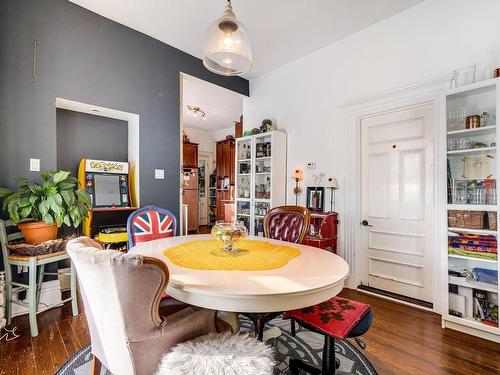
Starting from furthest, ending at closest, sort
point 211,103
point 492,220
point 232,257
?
point 211,103
point 492,220
point 232,257

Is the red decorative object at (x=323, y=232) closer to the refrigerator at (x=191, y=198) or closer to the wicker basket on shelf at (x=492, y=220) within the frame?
the wicker basket on shelf at (x=492, y=220)

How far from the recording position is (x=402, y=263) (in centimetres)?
287

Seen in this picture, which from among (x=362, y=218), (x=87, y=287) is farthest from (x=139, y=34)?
(x=362, y=218)

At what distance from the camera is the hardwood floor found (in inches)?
68.3

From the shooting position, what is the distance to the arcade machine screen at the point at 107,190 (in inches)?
121

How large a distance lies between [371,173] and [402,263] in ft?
3.49

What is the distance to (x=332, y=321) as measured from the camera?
135 cm

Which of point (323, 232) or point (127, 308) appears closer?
point (127, 308)

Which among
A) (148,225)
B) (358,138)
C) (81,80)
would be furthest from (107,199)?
(358,138)

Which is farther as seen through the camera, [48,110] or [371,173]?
[371,173]

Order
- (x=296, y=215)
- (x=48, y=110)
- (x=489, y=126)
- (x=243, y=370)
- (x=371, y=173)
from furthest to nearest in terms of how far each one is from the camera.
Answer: (x=371, y=173)
(x=48, y=110)
(x=296, y=215)
(x=489, y=126)
(x=243, y=370)

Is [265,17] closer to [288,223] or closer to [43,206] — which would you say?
[288,223]

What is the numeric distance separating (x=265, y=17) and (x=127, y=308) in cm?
315

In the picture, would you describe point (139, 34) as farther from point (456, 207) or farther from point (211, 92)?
point (456, 207)
